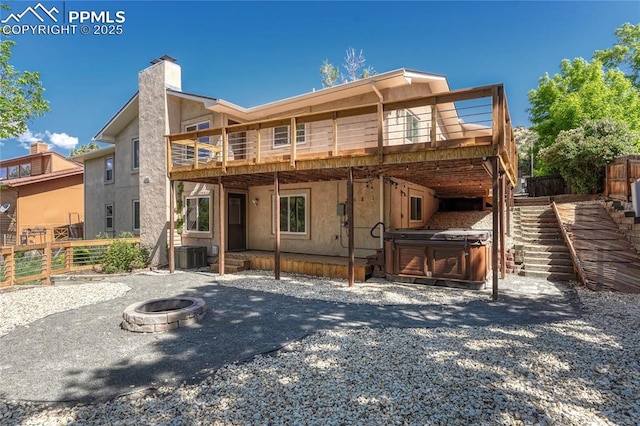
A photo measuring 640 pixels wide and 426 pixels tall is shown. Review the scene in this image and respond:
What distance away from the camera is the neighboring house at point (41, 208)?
18844mm

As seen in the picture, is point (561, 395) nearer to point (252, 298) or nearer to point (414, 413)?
point (414, 413)

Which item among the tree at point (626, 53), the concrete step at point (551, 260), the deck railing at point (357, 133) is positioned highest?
the tree at point (626, 53)

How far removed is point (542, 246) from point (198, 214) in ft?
39.1

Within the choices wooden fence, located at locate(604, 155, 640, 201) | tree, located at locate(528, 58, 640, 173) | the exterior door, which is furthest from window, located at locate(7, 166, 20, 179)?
tree, located at locate(528, 58, 640, 173)

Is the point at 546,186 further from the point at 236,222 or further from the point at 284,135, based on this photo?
the point at 236,222

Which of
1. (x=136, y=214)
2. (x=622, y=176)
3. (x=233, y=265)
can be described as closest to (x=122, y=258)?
→ (x=233, y=265)

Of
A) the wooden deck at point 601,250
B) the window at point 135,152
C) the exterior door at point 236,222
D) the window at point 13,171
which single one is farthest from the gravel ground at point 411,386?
the window at point 13,171

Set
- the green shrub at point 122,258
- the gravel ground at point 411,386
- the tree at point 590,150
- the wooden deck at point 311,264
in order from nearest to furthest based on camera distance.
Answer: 1. the gravel ground at point 411,386
2. the wooden deck at point 311,264
3. the green shrub at point 122,258
4. the tree at point 590,150

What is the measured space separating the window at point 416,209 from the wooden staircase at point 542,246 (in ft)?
11.1

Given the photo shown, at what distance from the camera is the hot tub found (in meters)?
7.71

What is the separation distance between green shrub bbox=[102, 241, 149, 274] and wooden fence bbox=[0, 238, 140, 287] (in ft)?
1.16

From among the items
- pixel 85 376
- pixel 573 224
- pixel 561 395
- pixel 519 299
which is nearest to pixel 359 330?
pixel 561 395

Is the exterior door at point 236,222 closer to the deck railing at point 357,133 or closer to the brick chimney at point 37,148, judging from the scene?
the deck railing at point 357,133

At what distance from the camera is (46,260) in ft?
32.6
